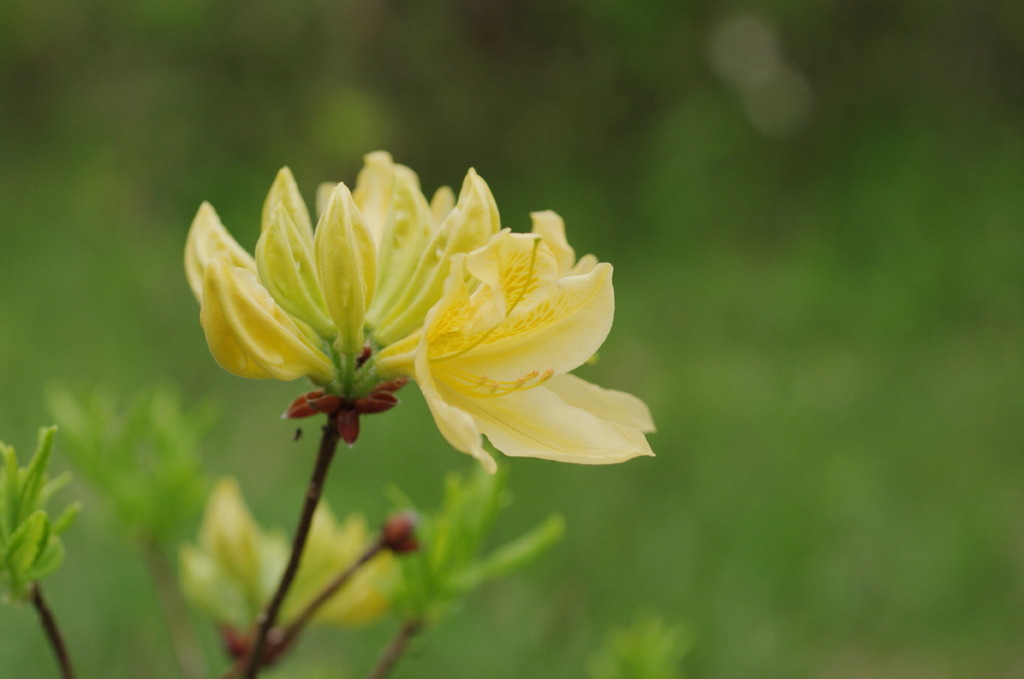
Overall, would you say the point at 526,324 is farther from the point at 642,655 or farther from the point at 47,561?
the point at 642,655

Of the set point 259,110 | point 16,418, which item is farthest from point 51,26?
point 16,418

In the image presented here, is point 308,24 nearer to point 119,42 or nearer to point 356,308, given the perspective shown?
point 119,42

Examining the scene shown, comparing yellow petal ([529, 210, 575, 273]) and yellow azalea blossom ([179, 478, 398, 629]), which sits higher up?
yellow petal ([529, 210, 575, 273])

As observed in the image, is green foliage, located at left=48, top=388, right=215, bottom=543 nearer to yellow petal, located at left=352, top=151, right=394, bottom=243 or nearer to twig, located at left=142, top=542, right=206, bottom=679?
twig, located at left=142, top=542, right=206, bottom=679

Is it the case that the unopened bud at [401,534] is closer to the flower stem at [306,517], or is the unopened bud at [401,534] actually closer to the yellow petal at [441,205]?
the flower stem at [306,517]

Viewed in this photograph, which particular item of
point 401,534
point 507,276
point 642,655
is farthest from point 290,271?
point 642,655

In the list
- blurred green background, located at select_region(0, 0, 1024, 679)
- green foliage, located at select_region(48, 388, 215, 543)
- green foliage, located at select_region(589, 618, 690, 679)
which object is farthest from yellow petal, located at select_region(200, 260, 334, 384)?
blurred green background, located at select_region(0, 0, 1024, 679)
